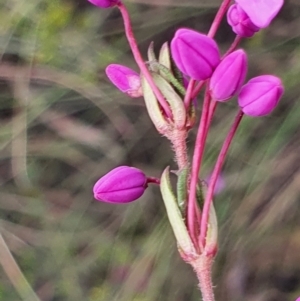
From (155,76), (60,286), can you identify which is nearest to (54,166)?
(60,286)

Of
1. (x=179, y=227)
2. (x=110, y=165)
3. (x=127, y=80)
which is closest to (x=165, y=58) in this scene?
(x=127, y=80)

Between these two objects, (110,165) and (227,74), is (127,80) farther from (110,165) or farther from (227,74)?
(110,165)

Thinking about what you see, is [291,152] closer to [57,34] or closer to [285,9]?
[285,9]

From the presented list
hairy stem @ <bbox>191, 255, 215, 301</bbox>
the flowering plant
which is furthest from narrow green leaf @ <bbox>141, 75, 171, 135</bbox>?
hairy stem @ <bbox>191, 255, 215, 301</bbox>

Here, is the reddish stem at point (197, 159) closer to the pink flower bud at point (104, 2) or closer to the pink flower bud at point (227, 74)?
the pink flower bud at point (227, 74)

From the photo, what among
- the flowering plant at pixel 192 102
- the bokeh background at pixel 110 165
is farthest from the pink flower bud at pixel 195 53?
the bokeh background at pixel 110 165

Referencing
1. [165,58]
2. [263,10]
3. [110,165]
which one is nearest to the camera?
[263,10]
